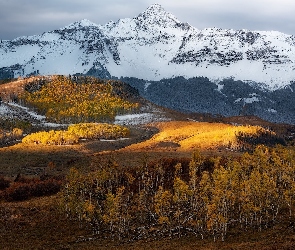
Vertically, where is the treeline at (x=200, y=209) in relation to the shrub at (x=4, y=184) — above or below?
above

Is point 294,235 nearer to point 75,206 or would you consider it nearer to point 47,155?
point 75,206

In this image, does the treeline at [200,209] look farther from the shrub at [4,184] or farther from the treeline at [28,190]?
the shrub at [4,184]

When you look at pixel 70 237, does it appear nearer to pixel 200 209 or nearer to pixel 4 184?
pixel 200 209

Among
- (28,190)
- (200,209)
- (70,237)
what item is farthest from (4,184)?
(200,209)

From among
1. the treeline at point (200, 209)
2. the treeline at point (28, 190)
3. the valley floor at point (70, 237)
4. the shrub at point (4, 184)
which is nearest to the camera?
the valley floor at point (70, 237)

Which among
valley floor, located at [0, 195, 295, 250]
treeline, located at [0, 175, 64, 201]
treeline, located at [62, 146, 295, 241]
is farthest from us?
treeline, located at [0, 175, 64, 201]

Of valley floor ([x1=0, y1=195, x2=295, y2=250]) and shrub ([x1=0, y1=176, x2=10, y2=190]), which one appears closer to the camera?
valley floor ([x1=0, y1=195, x2=295, y2=250])

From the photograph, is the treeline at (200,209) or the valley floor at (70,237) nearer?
the valley floor at (70,237)

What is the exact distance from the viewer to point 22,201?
329 ft

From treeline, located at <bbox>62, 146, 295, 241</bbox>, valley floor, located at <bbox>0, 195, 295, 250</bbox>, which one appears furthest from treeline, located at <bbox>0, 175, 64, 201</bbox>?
treeline, located at <bbox>62, 146, 295, 241</bbox>

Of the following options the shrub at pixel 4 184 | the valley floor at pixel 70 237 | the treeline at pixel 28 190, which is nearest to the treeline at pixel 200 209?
the valley floor at pixel 70 237

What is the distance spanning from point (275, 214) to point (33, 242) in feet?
137

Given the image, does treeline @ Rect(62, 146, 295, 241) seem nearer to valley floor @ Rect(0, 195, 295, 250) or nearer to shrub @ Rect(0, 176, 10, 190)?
valley floor @ Rect(0, 195, 295, 250)

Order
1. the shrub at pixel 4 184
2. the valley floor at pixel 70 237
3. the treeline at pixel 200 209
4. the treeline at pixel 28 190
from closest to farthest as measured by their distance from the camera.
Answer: the valley floor at pixel 70 237 → the treeline at pixel 200 209 → the treeline at pixel 28 190 → the shrub at pixel 4 184
